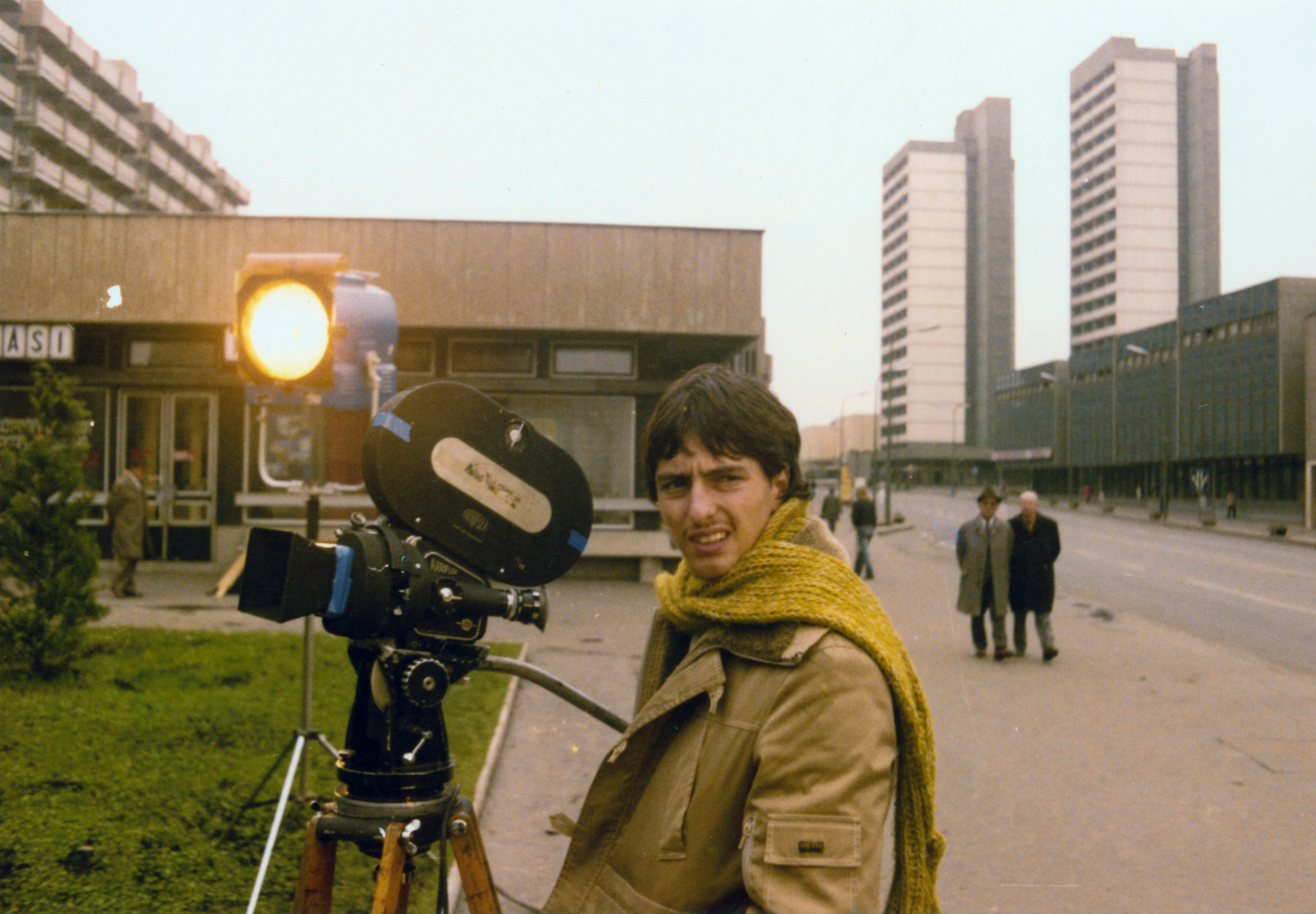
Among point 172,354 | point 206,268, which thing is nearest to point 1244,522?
point 206,268

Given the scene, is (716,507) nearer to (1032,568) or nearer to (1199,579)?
(1199,579)

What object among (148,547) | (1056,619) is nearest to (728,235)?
(1056,619)

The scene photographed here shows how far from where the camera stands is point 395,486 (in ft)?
5.31

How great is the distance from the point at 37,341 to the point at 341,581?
3289mm

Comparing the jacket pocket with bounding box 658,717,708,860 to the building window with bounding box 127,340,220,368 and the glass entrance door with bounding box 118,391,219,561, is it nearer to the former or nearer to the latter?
the building window with bounding box 127,340,220,368

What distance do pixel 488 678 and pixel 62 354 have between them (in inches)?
174

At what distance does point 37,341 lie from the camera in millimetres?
3941

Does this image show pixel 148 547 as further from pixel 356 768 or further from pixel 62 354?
pixel 356 768

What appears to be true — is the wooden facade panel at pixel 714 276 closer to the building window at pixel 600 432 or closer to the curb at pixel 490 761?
the building window at pixel 600 432

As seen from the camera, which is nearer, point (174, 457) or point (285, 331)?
point (285, 331)

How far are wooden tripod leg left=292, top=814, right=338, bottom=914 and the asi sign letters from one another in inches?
94.9

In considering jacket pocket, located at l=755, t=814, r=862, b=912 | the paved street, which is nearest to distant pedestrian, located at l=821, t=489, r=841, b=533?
the paved street

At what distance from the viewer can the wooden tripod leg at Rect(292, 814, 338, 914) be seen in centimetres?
176

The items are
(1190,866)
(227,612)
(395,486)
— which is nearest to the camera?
(395,486)
